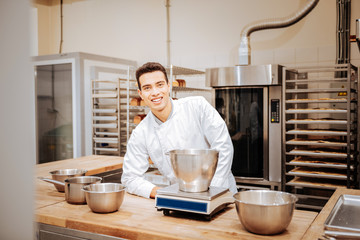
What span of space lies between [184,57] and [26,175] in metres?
4.71

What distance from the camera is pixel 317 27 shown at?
4023 mm

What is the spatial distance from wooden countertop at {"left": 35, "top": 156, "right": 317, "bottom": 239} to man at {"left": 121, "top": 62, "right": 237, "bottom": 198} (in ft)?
1.44

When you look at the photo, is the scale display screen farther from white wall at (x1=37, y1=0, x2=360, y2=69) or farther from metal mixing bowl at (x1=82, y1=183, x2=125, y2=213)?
white wall at (x1=37, y1=0, x2=360, y2=69)

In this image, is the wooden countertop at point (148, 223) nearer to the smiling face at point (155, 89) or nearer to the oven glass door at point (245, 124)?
the smiling face at point (155, 89)

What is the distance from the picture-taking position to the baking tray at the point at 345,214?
1.40 meters

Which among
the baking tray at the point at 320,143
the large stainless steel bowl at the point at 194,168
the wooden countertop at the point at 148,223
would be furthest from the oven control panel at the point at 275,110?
the large stainless steel bowl at the point at 194,168

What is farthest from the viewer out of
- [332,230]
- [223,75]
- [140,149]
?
[223,75]

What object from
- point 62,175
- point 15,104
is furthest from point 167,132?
point 15,104

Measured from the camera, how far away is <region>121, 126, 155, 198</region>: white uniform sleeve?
201cm

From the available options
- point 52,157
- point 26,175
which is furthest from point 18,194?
point 52,157

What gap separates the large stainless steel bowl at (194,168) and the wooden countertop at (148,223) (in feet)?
0.49

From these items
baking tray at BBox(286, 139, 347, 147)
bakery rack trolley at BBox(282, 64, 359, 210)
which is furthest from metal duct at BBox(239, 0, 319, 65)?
baking tray at BBox(286, 139, 347, 147)

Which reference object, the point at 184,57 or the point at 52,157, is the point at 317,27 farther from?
the point at 52,157

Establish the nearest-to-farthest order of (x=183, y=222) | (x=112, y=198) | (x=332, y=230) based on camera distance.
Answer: (x=332, y=230) → (x=183, y=222) → (x=112, y=198)
